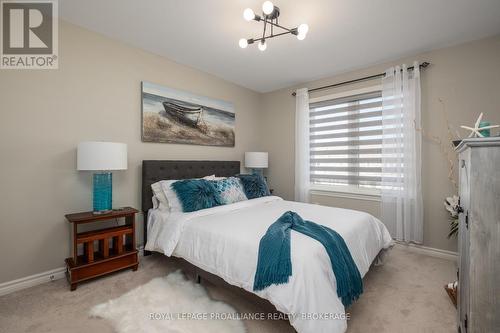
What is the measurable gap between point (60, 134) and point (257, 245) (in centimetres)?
229

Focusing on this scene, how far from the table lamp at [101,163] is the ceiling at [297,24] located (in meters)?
1.31

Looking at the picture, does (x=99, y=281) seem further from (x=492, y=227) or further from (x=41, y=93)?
(x=492, y=227)

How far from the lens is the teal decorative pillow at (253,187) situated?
3.21 meters

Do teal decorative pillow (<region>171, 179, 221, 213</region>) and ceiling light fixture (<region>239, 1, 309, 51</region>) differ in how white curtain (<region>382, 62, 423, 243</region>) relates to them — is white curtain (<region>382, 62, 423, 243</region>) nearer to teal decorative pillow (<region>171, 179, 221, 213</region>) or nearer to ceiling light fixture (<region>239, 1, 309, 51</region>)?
ceiling light fixture (<region>239, 1, 309, 51</region>)

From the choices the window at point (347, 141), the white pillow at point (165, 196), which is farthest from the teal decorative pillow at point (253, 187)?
the window at point (347, 141)

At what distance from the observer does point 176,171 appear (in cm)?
314

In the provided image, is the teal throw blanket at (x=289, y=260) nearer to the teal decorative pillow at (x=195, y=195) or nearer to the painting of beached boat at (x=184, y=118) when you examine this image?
the teal decorative pillow at (x=195, y=195)

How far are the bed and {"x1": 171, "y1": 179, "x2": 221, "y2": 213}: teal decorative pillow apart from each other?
0.11m

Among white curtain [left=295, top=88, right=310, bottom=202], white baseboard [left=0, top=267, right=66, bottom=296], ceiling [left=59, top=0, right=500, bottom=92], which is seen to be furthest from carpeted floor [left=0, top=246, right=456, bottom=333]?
ceiling [left=59, top=0, right=500, bottom=92]

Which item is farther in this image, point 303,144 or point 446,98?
point 303,144

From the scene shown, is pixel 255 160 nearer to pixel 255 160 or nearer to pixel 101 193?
pixel 255 160

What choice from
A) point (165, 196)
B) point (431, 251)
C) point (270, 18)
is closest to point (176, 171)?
point (165, 196)

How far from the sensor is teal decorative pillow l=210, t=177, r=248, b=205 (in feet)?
9.34

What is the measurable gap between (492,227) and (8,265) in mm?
3525
